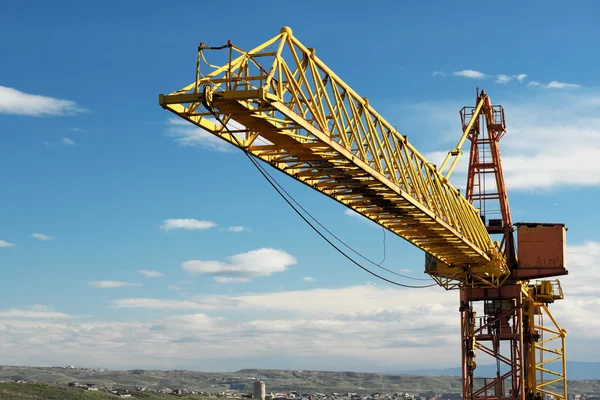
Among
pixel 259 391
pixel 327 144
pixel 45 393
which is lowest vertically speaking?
pixel 259 391

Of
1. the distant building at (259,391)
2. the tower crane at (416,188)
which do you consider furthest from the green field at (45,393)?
the tower crane at (416,188)

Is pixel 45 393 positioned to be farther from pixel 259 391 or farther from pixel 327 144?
pixel 327 144

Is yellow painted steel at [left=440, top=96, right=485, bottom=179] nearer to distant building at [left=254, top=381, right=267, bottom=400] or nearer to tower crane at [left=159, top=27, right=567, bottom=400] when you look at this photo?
tower crane at [left=159, top=27, right=567, bottom=400]

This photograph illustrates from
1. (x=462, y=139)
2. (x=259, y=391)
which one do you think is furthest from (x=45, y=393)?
(x=462, y=139)

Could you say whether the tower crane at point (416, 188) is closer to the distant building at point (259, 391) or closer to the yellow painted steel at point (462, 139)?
the yellow painted steel at point (462, 139)

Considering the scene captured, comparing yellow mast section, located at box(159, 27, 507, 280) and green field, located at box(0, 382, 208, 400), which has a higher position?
yellow mast section, located at box(159, 27, 507, 280)

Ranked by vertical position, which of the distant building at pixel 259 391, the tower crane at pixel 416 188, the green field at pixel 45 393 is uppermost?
the tower crane at pixel 416 188

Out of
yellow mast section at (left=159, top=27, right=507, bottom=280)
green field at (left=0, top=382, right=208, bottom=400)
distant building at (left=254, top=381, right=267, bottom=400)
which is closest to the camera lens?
yellow mast section at (left=159, top=27, right=507, bottom=280)

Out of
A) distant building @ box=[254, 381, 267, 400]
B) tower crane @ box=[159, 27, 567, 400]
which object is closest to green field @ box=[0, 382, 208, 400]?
distant building @ box=[254, 381, 267, 400]

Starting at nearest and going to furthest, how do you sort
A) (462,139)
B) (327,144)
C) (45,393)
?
1. (327,144)
2. (462,139)
3. (45,393)

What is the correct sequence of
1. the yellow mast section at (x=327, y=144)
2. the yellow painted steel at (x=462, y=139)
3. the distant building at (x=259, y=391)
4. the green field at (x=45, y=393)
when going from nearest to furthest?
the yellow mast section at (x=327, y=144), the yellow painted steel at (x=462, y=139), the green field at (x=45, y=393), the distant building at (x=259, y=391)

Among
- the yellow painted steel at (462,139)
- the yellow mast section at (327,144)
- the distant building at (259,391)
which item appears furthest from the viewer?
the distant building at (259,391)

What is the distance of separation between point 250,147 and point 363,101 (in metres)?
4.95

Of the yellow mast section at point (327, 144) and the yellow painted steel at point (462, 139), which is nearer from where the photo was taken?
the yellow mast section at point (327, 144)
